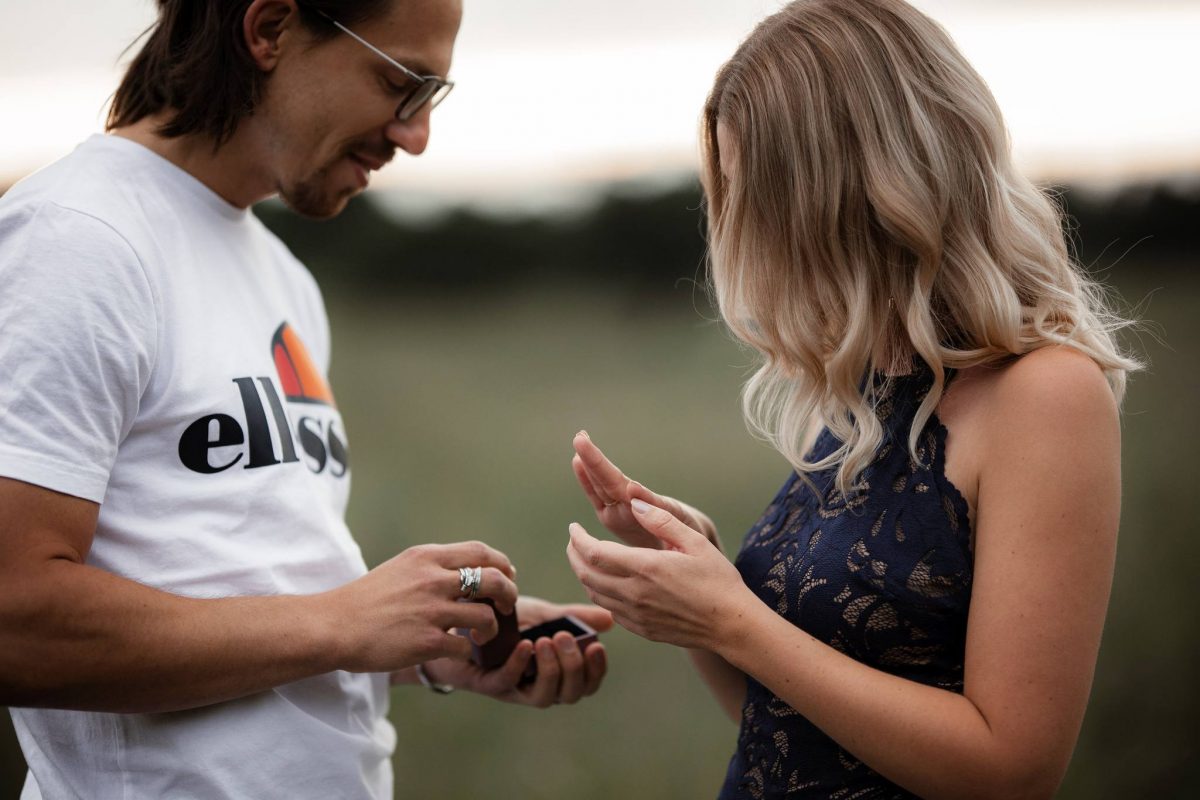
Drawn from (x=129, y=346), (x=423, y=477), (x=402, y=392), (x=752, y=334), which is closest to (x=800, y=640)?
(x=752, y=334)

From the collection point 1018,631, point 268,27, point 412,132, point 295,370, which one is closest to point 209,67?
point 268,27

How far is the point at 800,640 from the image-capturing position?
65.6 inches

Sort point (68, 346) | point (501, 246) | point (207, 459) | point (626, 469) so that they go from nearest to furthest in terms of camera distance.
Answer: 1. point (68, 346)
2. point (207, 459)
3. point (626, 469)
4. point (501, 246)

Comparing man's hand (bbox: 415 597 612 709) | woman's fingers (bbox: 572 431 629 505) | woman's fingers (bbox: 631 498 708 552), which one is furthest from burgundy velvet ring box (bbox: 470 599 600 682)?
woman's fingers (bbox: 631 498 708 552)

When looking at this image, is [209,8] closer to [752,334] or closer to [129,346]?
[129,346]

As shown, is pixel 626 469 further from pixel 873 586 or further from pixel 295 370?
pixel 873 586

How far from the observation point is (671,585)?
1.73 metres

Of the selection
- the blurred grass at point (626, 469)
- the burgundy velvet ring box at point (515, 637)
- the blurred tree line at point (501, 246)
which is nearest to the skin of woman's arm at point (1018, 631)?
the burgundy velvet ring box at point (515, 637)

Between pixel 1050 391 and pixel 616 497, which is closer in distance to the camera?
pixel 1050 391

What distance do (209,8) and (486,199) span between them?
15.7ft

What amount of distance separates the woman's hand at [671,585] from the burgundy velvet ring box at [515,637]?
1.37 ft

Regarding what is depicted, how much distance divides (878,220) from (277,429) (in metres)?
1.24

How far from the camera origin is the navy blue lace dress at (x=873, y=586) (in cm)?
163

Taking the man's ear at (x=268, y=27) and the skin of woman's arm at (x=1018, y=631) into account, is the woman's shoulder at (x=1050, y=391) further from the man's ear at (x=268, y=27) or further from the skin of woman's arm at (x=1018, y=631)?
the man's ear at (x=268, y=27)
